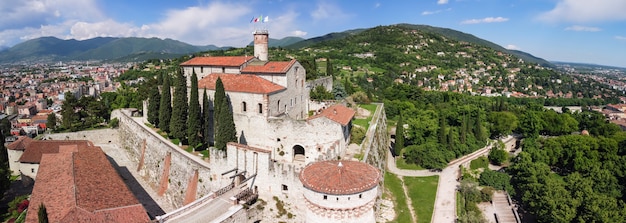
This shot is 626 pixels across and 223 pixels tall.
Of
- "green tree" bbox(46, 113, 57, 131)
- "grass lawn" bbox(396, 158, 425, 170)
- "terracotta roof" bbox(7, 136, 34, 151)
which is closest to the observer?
"terracotta roof" bbox(7, 136, 34, 151)

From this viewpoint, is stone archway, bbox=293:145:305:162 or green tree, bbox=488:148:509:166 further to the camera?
green tree, bbox=488:148:509:166

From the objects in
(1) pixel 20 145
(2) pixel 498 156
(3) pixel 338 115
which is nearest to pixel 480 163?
(2) pixel 498 156

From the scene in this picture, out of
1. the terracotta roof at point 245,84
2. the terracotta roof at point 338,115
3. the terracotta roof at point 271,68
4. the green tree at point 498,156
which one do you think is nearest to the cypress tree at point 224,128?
the terracotta roof at point 245,84

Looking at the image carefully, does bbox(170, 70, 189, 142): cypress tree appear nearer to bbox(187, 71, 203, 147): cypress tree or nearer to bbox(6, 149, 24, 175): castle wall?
bbox(187, 71, 203, 147): cypress tree

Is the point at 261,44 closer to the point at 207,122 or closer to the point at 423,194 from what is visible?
the point at 207,122

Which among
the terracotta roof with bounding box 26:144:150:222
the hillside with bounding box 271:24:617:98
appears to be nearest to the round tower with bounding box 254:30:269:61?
the terracotta roof with bounding box 26:144:150:222

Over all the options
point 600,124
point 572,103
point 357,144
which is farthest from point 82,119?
point 572,103
